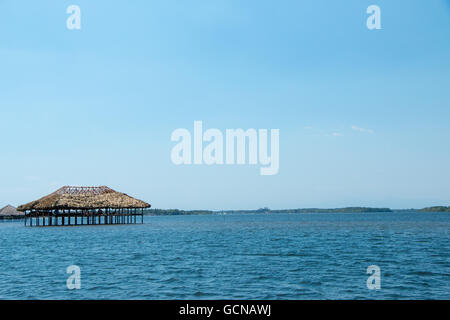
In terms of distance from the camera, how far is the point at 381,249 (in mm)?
33438

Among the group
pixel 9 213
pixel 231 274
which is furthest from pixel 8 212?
pixel 231 274

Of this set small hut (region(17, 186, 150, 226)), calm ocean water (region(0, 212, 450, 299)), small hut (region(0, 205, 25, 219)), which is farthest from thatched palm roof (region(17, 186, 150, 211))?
small hut (region(0, 205, 25, 219))

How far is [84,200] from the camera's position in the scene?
267ft

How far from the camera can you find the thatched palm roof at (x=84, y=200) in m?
77.7

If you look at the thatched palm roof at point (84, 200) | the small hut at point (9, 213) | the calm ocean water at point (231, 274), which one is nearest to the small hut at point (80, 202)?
the thatched palm roof at point (84, 200)

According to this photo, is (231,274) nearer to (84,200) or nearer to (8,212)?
(84,200)

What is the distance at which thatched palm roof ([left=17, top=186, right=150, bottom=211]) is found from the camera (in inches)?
3059

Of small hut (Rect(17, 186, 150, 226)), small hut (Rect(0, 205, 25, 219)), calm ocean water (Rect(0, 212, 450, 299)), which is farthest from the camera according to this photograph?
small hut (Rect(0, 205, 25, 219))

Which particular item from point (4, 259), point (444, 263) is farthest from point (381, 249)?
point (4, 259)

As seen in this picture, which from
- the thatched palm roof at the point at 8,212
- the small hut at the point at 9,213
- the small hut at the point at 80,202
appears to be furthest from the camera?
the thatched palm roof at the point at 8,212

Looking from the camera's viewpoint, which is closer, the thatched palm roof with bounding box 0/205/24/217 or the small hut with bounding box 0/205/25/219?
the small hut with bounding box 0/205/25/219

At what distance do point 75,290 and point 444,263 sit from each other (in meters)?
23.0

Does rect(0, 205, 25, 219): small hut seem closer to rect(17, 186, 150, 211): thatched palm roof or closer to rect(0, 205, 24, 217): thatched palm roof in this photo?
rect(0, 205, 24, 217): thatched palm roof

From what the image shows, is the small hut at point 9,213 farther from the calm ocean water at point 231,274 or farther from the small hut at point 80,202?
the calm ocean water at point 231,274
